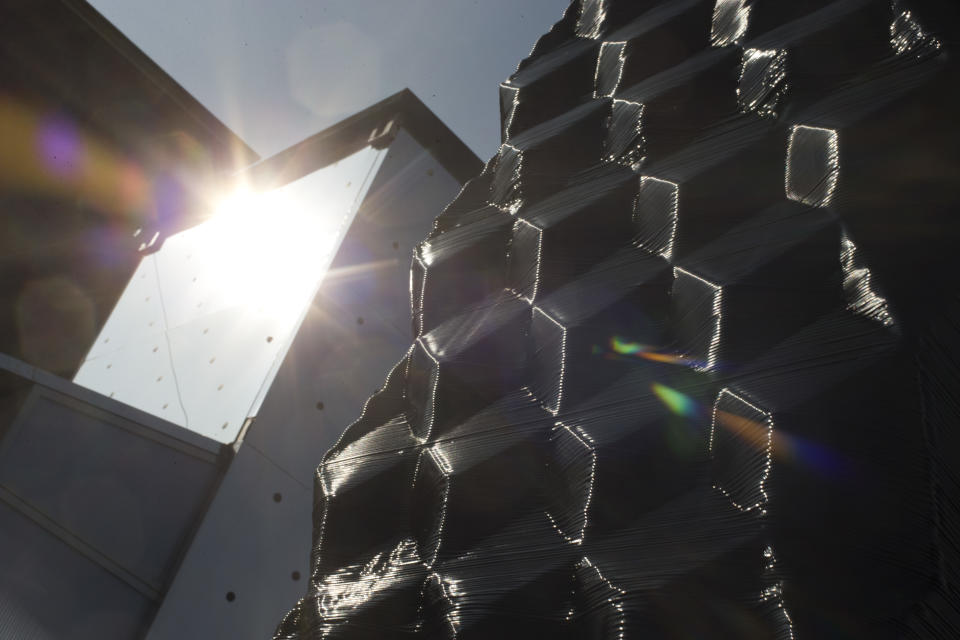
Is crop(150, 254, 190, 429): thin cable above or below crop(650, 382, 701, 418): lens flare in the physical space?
above

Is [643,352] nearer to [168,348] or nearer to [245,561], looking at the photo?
[245,561]

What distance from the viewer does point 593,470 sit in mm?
303

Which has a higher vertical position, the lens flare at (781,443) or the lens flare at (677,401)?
Answer: the lens flare at (677,401)

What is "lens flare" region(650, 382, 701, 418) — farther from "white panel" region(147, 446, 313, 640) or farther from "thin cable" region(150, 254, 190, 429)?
"thin cable" region(150, 254, 190, 429)

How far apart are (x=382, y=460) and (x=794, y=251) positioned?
→ 0.24m

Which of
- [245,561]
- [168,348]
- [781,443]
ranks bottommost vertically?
[781,443]

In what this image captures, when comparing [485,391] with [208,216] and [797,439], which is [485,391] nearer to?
[797,439]

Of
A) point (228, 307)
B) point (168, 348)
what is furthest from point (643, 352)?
point (168, 348)

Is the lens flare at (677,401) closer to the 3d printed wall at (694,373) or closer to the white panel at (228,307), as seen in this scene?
Answer: the 3d printed wall at (694,373)

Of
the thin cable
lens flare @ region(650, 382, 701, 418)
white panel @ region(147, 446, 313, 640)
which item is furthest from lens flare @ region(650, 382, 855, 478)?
the thin cable

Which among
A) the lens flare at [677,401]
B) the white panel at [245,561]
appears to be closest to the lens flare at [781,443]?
the lens flare at [677,401]

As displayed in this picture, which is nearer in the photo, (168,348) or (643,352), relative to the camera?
(643,352)

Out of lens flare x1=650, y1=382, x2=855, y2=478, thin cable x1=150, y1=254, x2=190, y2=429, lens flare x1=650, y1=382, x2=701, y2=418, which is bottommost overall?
lens flare x1=650, y1=382, x2=855, y2=478

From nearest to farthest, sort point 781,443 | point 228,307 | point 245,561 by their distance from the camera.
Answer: point 781,443, point 245,561, point 228,307
